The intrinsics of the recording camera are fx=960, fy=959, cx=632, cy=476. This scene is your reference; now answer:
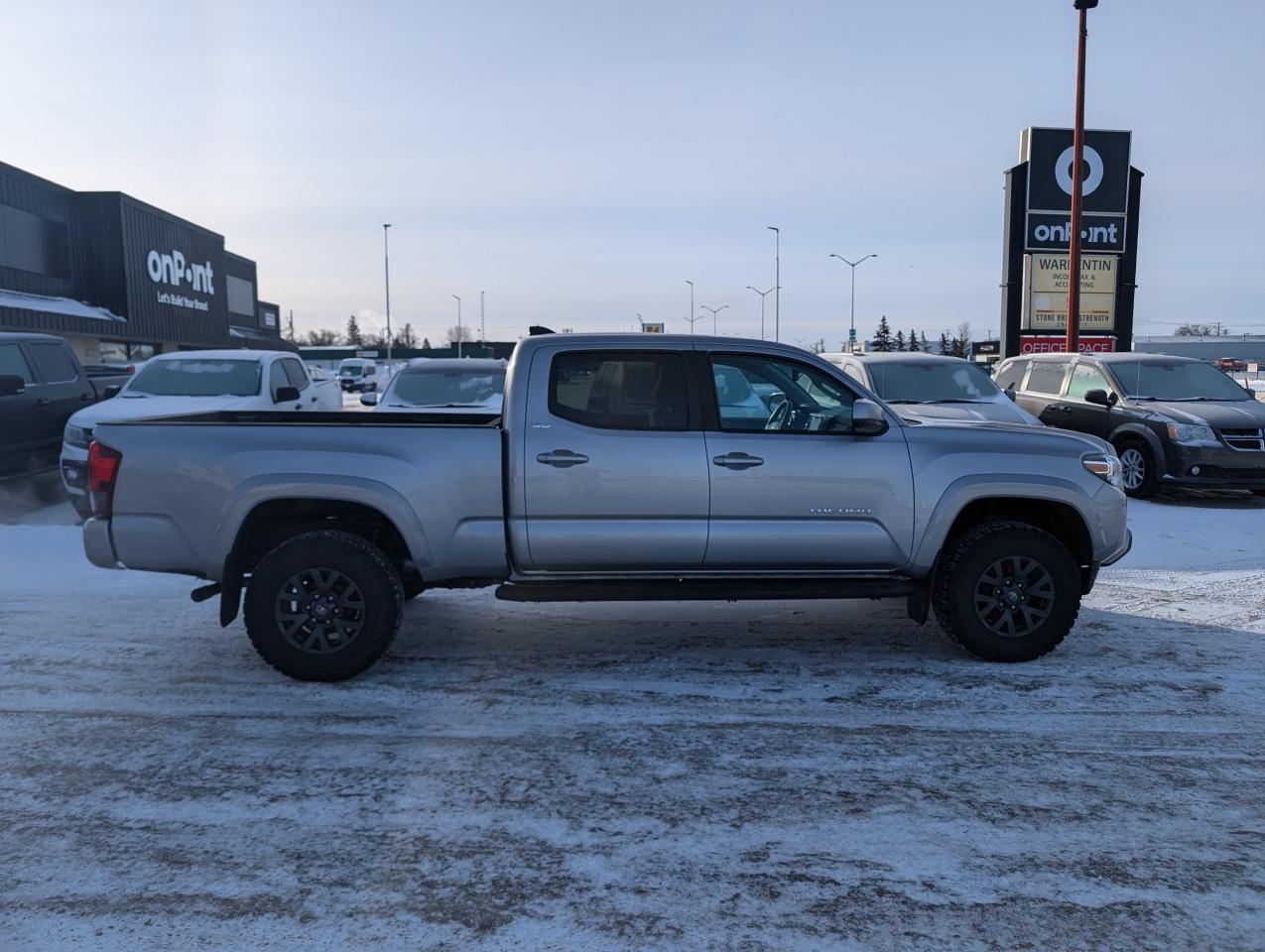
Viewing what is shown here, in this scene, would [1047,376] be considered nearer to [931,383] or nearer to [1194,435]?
[1194,435]

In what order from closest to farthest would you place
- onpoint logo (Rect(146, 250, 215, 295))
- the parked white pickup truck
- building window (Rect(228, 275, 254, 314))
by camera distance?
the parked white pickup truck → onpoint logo (Rect(146, 250, 215, 295)) → building window (Rect(228, 275, 254, 314))

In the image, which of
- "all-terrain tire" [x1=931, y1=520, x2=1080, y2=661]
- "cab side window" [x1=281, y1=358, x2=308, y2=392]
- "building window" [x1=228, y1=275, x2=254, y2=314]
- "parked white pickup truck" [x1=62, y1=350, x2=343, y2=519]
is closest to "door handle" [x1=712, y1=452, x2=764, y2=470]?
"all-terrain tire" [x1=931, y1=520, x2=1080, y2=661]

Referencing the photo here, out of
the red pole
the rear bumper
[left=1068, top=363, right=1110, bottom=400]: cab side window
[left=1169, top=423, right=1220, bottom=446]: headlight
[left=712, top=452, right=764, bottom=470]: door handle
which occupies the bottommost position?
the rear bumper

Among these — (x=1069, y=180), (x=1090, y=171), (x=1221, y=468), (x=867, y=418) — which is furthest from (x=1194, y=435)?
(x=1090, y=171)

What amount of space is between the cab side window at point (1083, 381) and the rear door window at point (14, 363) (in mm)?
13334

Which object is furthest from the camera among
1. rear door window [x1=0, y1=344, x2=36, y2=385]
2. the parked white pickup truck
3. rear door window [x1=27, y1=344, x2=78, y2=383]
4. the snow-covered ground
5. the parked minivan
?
the parked minivan

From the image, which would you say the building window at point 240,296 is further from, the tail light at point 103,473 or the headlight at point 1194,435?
the tail light at point 103,473

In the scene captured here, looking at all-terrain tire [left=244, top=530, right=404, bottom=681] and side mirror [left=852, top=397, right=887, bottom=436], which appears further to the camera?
side mirror [left=852, top=397, right=887, bottom=436]

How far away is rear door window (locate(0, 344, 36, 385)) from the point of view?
1119cm

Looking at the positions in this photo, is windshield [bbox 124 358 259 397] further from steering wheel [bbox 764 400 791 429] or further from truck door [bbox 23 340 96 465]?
steering wheel [bbox 764 400 791 429]

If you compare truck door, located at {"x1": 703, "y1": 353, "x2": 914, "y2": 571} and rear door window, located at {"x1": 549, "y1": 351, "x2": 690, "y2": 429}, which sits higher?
rear door window, located at {"x1": 549, "y1": 351, "x2": 690, "y2": 429}

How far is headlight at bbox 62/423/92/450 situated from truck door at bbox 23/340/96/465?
1784 mm

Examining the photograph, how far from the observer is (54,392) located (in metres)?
11.7

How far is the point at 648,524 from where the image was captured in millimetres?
5262
